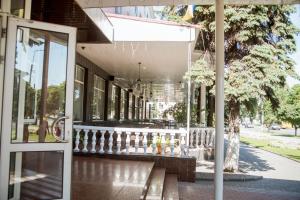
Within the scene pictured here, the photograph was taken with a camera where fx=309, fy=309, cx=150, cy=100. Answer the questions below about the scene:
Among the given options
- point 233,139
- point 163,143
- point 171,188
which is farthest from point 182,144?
point 233,139

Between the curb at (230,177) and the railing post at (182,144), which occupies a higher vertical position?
the railing post at (182,144)

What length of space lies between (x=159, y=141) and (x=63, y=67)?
11.8 feet

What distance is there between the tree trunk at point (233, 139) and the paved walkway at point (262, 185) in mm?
830

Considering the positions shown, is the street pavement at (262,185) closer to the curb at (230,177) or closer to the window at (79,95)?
the curb at (230,177)

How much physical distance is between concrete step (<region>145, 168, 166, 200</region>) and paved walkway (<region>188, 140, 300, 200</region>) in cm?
51

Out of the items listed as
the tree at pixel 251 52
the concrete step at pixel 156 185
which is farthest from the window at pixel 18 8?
the tree at pixel 251 52

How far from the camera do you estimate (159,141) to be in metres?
6.67

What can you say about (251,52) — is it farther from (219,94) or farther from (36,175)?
(36,175)

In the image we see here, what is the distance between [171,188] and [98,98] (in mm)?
7212

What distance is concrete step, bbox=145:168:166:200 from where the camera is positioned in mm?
4477

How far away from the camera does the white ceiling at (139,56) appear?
791 cm

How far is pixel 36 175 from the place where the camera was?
3.53 m

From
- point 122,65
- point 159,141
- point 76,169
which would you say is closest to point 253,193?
point 159,141

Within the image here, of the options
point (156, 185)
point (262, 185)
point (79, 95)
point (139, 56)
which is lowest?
point (262, 185)
